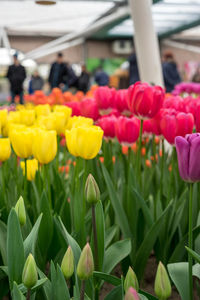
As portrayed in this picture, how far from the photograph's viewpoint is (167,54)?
253 inches

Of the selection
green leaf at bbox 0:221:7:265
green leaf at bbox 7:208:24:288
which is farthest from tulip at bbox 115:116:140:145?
green leaf at bbox 7:208:24:288

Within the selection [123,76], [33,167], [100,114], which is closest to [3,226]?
[33,167]

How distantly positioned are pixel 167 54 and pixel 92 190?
600 cm

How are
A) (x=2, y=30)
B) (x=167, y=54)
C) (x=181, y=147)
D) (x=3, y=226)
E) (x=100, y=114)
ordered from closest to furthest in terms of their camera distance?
(x=181, y=147) → (x=3, y=226) → (x=100, y=114) → (x=167, y=54) → (x=2, y=30)

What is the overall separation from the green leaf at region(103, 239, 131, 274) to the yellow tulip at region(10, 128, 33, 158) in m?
0.34

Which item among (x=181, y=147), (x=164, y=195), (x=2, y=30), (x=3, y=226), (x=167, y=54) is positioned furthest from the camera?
(x=2, y=30)

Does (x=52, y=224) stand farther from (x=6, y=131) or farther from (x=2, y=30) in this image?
(x=2, y=30)

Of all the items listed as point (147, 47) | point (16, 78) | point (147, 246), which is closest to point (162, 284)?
point (147, 246)

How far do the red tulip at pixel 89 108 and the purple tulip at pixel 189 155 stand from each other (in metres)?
0.74

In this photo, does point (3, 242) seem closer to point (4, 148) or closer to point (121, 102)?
point (4, 148)

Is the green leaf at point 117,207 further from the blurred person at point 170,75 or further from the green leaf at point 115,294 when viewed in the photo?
the blurred person at point 170,75

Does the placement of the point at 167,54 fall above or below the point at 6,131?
above

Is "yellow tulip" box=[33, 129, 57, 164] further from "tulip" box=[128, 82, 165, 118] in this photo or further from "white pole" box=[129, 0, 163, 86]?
"white pole" box=[129, 0, 163, 86]

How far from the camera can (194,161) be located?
27.4 inches
